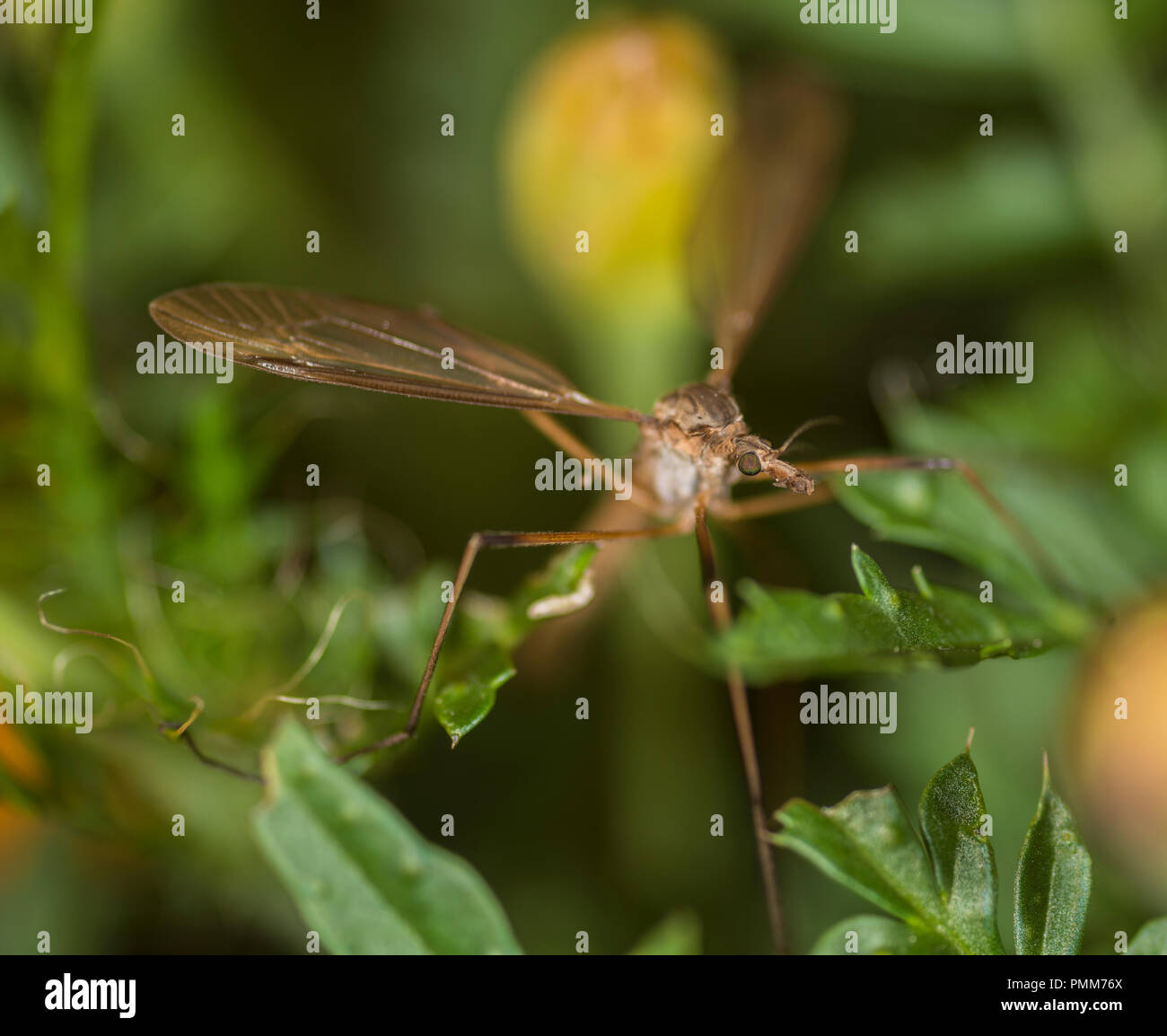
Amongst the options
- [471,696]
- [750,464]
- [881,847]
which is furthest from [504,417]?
[881,847]

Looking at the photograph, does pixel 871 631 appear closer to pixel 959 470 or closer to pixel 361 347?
pixel 959 470

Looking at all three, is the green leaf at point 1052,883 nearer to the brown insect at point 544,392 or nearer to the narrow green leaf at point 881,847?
the narrow green leaf at point 881,847

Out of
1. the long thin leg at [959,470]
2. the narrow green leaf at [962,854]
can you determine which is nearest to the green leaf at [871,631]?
the narrow green leaf at [962,854]

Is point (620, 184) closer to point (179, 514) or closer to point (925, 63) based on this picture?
point (925, 63)

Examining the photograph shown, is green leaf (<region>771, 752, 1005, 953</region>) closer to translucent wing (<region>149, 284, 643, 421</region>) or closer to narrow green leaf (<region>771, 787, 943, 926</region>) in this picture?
narrow green leaf (<region>771, 787, 943, 926</region>)

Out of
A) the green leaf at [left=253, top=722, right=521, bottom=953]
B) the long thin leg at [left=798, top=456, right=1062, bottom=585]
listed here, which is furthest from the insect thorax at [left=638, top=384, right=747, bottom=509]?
the green leaf at [left=253, top=722, right=521, bottom=953]
